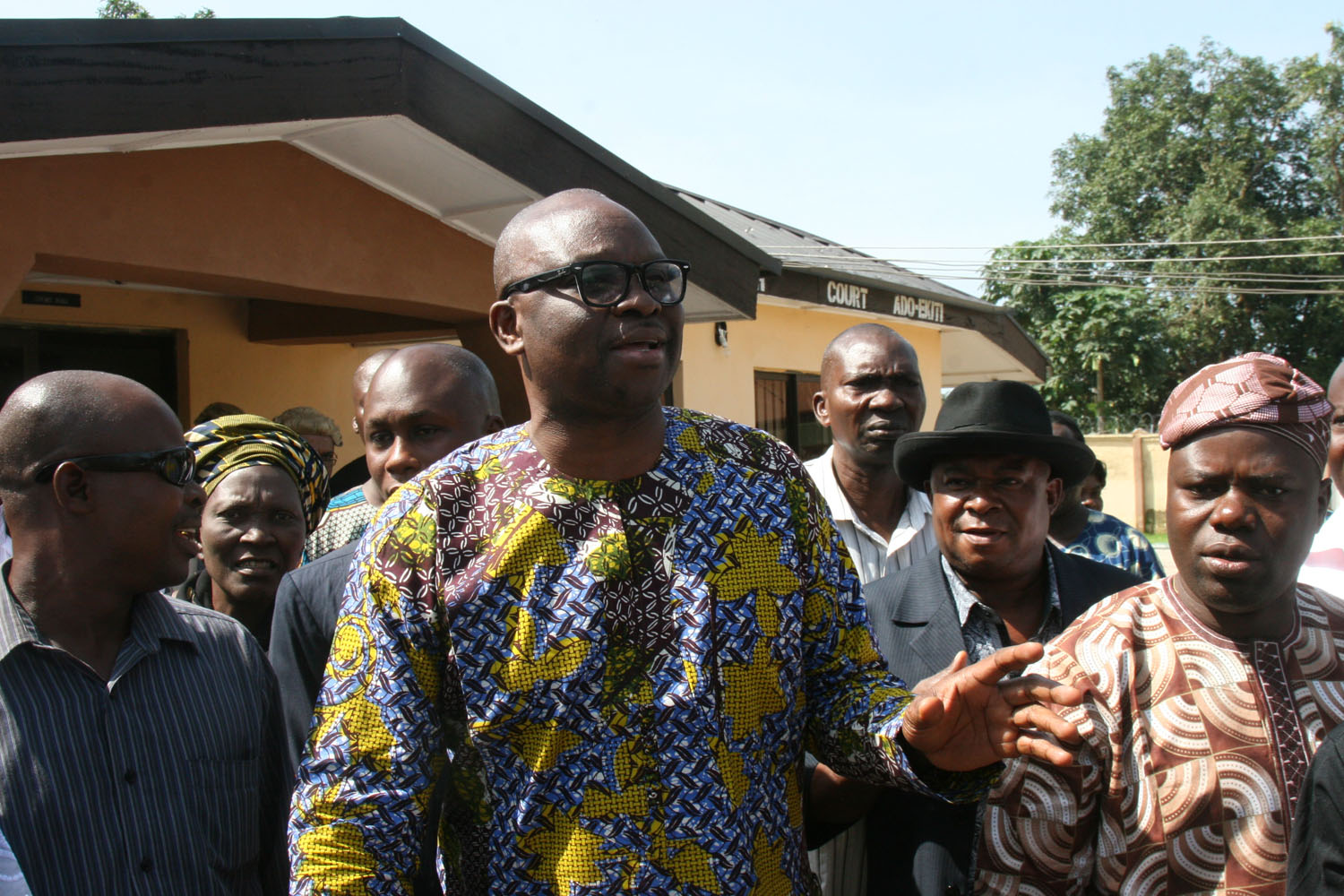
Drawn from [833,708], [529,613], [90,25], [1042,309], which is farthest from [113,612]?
[1042,309]

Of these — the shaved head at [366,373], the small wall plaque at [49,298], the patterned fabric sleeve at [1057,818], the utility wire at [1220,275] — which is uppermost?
the utility wire at [1220,275]

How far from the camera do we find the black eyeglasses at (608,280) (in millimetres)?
1826

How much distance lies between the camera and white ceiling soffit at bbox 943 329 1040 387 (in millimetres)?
14453

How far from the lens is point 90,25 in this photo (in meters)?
3.65

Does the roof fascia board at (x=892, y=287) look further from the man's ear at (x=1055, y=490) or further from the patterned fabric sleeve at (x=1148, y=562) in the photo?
the man's ear at (x=1055, y=490)

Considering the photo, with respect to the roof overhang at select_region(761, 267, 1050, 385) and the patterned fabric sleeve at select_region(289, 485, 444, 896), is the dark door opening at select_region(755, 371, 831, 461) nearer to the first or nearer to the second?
the roof overhang at select_region(761, 267, 1050, 385)

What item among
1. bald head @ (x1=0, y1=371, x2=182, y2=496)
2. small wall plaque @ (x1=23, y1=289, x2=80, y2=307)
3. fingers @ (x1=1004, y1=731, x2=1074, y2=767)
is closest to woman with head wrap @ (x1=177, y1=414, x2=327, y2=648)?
bald head @ (x1=0, y1=371, x2=182, y2=496)

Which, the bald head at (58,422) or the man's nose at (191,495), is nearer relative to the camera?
the bald head at (58,422)

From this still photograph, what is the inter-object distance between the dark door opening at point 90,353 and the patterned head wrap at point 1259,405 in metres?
5.98

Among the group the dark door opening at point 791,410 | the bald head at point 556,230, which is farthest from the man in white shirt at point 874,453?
the dark door opening at point 791,410

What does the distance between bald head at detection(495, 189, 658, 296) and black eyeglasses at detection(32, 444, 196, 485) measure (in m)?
0.79

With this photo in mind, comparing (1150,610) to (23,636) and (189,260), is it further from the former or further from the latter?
(189,260)

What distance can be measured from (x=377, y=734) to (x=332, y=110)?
3544mm

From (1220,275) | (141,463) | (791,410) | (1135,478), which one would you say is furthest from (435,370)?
(1220,275)
